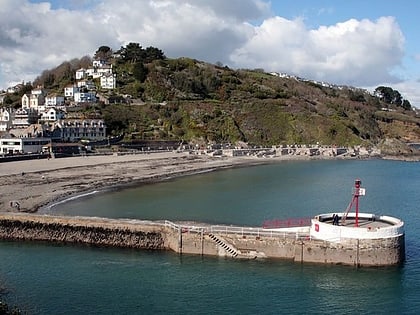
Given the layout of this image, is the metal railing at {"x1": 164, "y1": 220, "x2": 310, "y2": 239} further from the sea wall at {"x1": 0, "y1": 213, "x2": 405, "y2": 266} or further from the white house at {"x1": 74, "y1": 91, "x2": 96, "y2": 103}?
the white house at {"x1": 74, "y1": 91, "x2": 96, "y2": 103}

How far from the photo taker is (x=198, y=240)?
82.8 feet

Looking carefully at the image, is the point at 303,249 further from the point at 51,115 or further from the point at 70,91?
the point at 70,91

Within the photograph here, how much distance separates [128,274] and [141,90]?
85869 millimetres

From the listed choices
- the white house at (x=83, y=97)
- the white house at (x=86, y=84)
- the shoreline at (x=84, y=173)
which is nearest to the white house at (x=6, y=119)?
the white house at (x=83, y=97)

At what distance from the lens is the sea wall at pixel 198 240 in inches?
913

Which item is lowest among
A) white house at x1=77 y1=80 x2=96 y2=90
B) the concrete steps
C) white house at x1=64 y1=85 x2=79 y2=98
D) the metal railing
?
the concrete steps

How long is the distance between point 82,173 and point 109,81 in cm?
5783

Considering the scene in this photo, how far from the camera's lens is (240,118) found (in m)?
105

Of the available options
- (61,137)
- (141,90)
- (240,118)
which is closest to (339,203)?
(61,137)

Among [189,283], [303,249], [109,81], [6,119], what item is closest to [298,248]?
[303,249]

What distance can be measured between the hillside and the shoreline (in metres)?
17.6

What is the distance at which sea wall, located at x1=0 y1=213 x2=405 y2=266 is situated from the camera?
913 inches

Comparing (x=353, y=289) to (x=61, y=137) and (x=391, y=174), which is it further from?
(x=61, y=137)

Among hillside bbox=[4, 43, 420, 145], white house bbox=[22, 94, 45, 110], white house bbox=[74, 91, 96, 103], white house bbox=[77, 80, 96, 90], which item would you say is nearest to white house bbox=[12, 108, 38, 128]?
hillside bbox=[4, 43, 420, 145]
